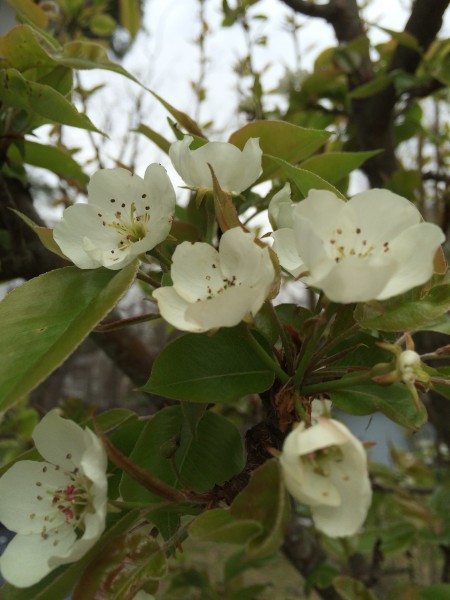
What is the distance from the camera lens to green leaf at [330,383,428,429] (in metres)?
0.45

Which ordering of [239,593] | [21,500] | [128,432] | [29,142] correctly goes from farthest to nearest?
[239,593] < [29,142] < [128,432] < [21,500]

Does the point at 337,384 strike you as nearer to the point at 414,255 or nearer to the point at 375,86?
the point at 414,255

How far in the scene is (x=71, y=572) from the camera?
43cm

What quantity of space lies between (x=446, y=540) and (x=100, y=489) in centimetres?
123

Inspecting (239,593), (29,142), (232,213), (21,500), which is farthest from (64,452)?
(239,593)

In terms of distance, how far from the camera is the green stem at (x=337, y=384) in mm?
433

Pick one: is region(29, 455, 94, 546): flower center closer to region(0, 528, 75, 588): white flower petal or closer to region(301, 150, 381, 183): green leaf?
region(0, 528, 75, 588): white flower petal

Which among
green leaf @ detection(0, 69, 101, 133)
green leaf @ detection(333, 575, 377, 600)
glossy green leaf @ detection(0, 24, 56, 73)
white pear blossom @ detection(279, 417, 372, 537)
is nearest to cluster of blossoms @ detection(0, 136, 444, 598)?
white pear blossom @ detection(279, 417, 372, 537)

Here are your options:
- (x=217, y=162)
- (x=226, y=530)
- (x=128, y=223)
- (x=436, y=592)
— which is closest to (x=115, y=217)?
(x=128, y=223)

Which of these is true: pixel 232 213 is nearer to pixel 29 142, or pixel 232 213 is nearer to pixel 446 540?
pixel 29 142

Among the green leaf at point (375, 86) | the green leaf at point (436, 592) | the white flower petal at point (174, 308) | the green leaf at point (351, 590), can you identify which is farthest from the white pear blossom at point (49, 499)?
the green leaf at point (375, 86)

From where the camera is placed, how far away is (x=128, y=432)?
59cm

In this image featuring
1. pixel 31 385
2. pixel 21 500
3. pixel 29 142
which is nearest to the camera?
pixel 31 385

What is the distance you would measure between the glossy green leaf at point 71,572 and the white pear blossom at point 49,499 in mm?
16
